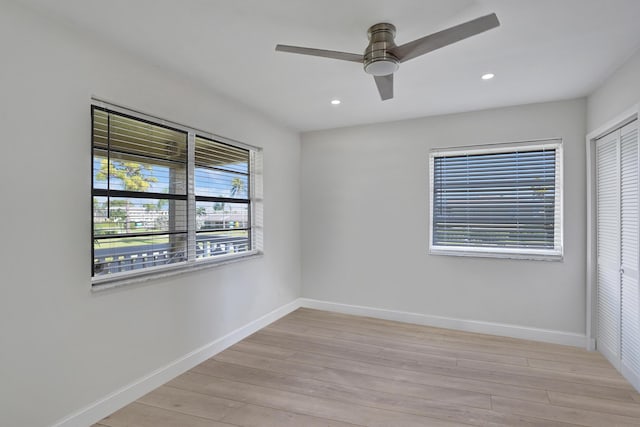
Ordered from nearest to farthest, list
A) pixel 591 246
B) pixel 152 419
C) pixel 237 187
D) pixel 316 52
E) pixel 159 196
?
pixel 316 52, pixel 152 419, pixel 159 196, pixel 591 246, pixel 237 187

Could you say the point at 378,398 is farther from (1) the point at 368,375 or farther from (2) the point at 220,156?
(2) the point at 220,156

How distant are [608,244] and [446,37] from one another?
8.43 feet

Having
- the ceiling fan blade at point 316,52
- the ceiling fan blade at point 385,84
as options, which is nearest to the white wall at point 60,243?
the ceiling fan blade at point 316,52

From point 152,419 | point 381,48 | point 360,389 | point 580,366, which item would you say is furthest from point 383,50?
point 580,366

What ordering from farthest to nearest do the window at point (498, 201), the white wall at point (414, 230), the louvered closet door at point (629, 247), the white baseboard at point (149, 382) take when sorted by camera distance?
the window at point (498, 201) < the white wall at point (414, 230) < the louvered closet door at point (629, 247) < the white baseboard at point (149, 382)

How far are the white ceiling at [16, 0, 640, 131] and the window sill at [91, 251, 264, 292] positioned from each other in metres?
1.61

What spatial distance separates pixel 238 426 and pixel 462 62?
3015 mm

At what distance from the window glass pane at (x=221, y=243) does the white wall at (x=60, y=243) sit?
411 millimetres

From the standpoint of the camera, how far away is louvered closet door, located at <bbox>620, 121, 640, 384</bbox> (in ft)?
8.48

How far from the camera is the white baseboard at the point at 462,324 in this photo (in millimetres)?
3505

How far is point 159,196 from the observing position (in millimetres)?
2773

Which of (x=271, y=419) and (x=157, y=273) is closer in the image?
(x=271, y=419)

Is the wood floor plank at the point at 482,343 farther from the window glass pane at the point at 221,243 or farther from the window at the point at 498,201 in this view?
the window glass pane at the point at 221,243

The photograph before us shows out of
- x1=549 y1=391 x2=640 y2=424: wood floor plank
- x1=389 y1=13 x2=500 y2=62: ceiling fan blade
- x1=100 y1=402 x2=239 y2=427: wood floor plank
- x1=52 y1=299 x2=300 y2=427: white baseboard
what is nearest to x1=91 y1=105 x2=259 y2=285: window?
x1=52 y1=299 x2=300 y2=427: white baseboard
